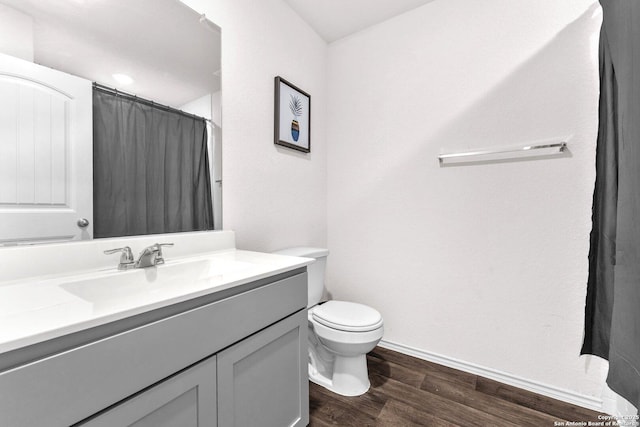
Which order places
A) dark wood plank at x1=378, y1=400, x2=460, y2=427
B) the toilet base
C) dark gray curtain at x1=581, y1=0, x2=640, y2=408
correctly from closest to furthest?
dark gray curtain at x1=581, y1=0, x2=640, y2=408
dark wood plank at x1=378, y1=400, x2=460, y2=427
the toilet base

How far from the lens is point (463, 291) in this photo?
1.70 metres

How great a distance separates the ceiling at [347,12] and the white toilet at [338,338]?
5.48ft

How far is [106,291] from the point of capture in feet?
2.88

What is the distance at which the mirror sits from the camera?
0.84 metres

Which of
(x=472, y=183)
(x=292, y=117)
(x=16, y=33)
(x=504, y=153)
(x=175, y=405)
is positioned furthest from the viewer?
(x=292, y=117)

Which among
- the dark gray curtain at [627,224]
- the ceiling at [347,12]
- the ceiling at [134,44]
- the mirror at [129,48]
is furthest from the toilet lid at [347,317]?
the ceiling at [347,12]

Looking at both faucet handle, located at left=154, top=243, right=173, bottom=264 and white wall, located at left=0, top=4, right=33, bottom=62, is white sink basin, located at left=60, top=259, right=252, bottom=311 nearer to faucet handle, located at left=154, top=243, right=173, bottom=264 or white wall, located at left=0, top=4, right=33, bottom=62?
faucet handle, located at left=154, top=243, right=173, bottom=264

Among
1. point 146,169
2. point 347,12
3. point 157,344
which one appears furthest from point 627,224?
point 347,12

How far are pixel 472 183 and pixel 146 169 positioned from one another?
1.77 meters

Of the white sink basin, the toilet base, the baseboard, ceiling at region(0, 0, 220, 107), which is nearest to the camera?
the white sink basin

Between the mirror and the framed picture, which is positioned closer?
the mirror

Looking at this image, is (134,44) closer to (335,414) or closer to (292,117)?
(292,117)

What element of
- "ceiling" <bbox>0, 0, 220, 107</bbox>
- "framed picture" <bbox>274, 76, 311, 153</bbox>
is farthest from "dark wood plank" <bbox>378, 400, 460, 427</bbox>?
"ceiling" <bbox>0, 0, 220, 107</bbox>

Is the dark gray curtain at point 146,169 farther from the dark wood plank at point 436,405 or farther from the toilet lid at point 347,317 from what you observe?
the dark wood plank at point 436,405
